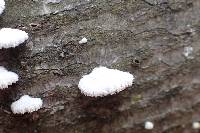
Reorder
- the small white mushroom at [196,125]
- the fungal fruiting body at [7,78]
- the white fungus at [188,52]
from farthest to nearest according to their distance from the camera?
the small white mushroom at [196,125], the white fungus at [188,52], the fungal fruiting body at [7,78]

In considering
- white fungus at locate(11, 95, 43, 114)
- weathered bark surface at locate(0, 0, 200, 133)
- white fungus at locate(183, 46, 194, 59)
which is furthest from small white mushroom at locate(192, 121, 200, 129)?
white fungus at locate(11, 95, 43, 114)

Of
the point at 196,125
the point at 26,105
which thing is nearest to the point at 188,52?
the point at 196,125

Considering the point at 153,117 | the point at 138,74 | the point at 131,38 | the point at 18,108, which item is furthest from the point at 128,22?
the point at 18,108

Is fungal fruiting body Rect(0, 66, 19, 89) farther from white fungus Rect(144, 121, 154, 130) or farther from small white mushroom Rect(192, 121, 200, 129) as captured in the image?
small white mushroom Rect(192, 121, 200, 129)

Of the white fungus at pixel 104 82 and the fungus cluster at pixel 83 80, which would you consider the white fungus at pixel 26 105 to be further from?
the white fungus at pixel 104 82

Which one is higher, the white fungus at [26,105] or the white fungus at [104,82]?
the white fungus at [104,82]

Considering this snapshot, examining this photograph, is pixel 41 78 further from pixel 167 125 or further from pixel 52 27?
pixel 167 125

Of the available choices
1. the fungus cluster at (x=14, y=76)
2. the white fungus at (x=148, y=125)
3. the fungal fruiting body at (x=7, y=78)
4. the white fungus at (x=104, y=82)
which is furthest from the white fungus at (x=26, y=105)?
the white fungus at (x=148, y=125)
